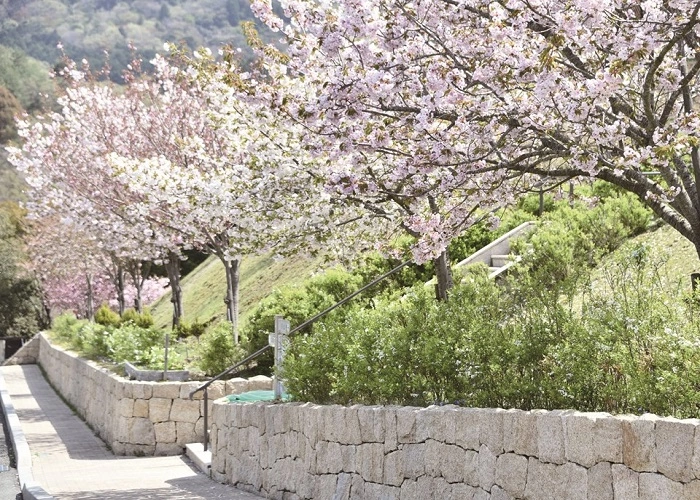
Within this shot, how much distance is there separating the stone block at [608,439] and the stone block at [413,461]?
1937mm

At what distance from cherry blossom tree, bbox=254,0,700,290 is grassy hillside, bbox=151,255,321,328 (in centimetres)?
1232

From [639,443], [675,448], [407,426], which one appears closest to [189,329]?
[407,426]

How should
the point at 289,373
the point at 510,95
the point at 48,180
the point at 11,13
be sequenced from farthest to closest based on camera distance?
the point at 11,13 < the point at 48,180 < the point at 289,373 < the point at 510,95

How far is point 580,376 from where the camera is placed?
6.27 meters

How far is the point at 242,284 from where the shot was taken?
28.1 m

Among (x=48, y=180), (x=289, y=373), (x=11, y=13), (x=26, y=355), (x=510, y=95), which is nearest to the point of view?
(x=510, y=95)

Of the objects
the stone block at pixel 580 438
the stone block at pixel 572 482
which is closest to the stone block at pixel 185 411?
the stone block at pixel 572 482

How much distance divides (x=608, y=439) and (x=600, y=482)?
26 centimetres

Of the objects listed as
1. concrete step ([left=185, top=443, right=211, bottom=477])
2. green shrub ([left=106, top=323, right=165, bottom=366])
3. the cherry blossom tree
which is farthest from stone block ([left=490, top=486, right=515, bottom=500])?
green shrub ([left=106, top=323, right=165, bottom=366])

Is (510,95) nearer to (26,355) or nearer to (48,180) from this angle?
(48,180)

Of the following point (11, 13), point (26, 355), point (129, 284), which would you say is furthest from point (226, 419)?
point (11, 13)

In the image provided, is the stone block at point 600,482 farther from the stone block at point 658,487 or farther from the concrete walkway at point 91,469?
the concrete walkway at point 91,469

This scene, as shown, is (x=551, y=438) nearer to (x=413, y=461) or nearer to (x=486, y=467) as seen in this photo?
(x=486, y=467)

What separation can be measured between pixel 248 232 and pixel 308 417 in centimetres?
399
